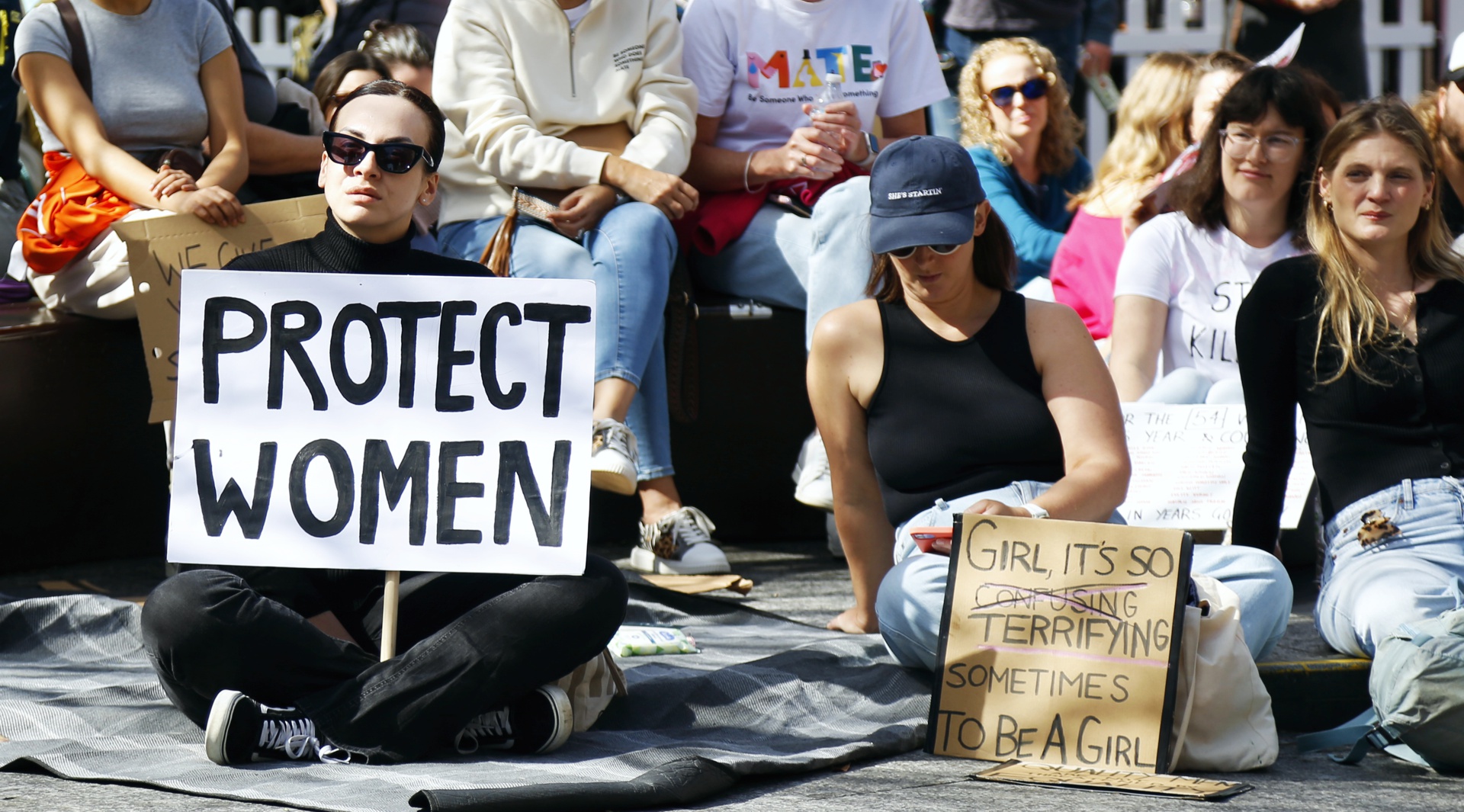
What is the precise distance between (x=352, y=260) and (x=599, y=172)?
5.58 feet

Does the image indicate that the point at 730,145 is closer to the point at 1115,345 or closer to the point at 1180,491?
the point at 1115,345

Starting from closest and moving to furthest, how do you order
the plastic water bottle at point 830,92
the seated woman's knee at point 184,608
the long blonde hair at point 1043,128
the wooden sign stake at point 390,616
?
1. the seated woman's knee at point 184,608
2. the wooden sign stake at point 390,616
3. the plastic water bottle at point 830,92
4. the long blonde hair at point 1043,128

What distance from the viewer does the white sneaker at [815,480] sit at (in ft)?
15.8

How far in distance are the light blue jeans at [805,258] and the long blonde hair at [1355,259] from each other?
51.1 inches

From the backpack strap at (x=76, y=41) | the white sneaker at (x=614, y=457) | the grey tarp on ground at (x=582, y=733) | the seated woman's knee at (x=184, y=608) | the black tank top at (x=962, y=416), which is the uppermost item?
the backpack strap at (x=76, y=41)

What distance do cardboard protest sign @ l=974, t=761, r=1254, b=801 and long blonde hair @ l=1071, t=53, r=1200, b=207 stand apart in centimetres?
286

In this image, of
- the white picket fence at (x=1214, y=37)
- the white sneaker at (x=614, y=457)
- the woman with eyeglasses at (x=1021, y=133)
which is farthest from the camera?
the white picket fence at (x=1214, y=37)

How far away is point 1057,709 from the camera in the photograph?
308 cm

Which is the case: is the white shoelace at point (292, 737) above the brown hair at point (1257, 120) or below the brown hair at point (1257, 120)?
below

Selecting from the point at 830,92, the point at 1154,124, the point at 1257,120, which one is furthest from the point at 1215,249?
the point at 830,92

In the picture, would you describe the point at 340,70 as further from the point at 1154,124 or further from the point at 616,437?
the point at 1154,124

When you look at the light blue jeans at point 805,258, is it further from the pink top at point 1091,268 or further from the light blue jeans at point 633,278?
the pink top at point 1091,268

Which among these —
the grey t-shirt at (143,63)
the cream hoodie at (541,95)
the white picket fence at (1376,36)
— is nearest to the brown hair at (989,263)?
the cream hoodie at (541,95)

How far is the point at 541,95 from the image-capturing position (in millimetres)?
5086
